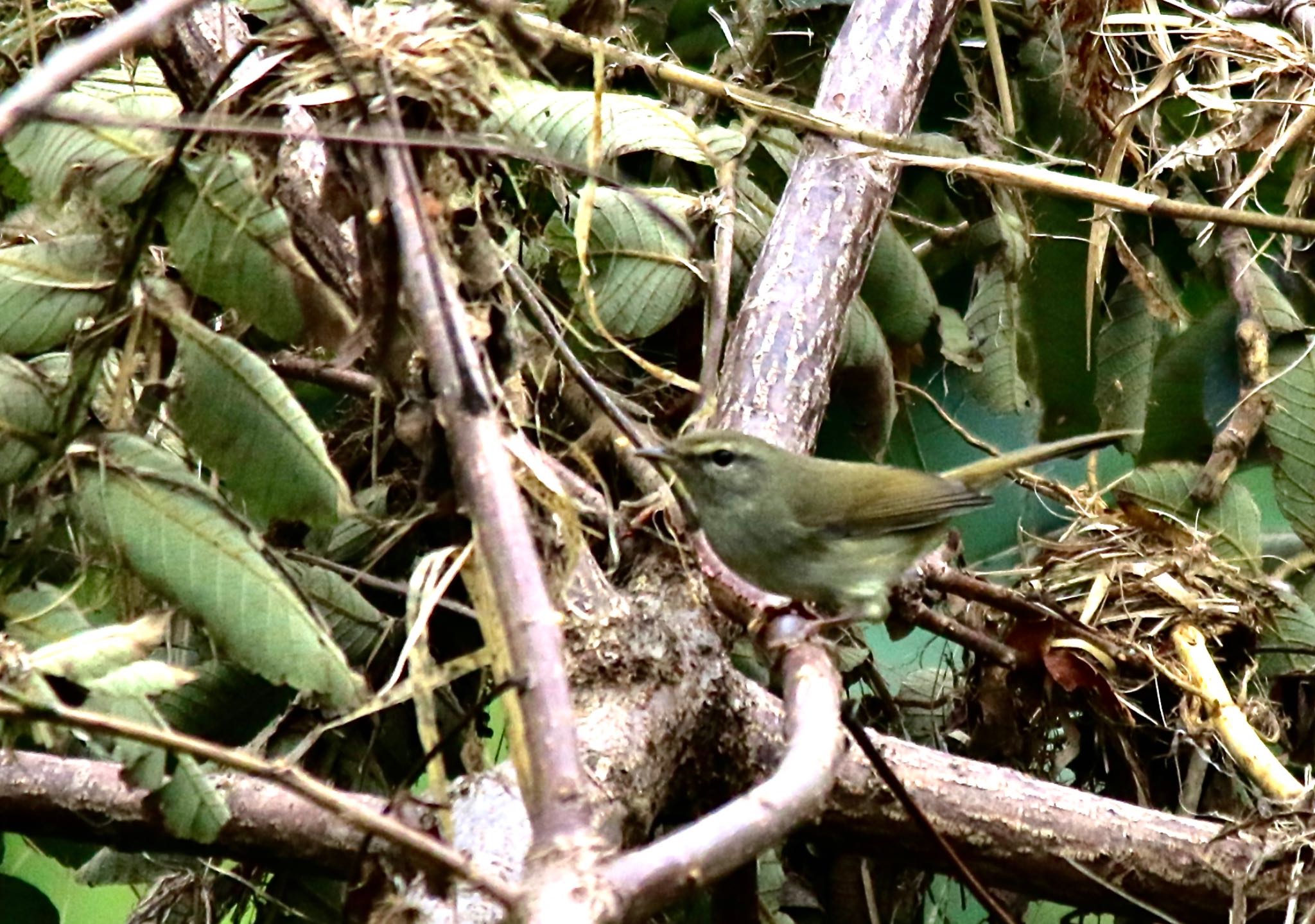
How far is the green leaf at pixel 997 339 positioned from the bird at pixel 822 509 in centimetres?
17

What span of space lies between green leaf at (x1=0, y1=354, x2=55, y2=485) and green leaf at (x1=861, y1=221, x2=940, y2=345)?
75.1 inches

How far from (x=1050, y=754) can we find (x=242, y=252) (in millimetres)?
1847

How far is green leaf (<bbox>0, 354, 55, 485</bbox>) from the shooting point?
1755 mm

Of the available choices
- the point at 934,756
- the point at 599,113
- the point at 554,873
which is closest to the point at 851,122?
the point at 599,113

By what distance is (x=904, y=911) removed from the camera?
293 centimetres

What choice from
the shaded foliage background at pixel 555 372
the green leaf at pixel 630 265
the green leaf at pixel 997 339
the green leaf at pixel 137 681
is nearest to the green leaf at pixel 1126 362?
the shaded foliage background at pixel 555 372

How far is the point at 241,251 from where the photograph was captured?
6.13ft

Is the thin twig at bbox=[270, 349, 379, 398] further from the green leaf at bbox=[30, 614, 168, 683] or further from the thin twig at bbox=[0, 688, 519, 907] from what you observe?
the thin twig at bbox=[0, 688, 519, 907]

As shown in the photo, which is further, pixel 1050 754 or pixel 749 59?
pixel 749 59

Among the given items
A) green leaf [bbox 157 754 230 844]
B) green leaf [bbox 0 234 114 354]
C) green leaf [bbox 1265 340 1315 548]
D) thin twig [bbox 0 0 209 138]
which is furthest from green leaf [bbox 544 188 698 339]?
thin twig [bbox 0 0 209 138]

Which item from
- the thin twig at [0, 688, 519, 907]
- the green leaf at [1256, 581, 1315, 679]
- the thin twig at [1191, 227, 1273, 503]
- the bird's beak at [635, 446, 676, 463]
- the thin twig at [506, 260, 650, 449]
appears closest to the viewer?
the thin twig at [0, 688, 519, 907]

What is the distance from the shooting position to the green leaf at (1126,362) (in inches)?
135

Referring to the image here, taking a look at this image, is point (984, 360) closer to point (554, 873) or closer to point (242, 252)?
point (242, 252)

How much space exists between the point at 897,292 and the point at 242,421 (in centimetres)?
183
